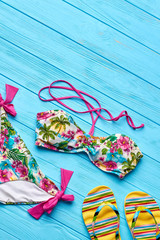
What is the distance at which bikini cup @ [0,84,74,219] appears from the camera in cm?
127

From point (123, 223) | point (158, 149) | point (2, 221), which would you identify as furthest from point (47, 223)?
point (158, 149)

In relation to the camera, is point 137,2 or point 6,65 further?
point 137,2

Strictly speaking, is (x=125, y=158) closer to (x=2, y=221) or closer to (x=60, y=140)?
(x=60, y=140)

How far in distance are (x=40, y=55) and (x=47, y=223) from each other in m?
0.76

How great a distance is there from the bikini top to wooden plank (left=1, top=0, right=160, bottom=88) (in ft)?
1.04

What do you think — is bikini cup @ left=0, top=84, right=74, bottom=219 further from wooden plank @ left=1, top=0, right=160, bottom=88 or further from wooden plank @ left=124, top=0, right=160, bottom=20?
wooden plank @ left=124, top=0, right=160, bottom=20

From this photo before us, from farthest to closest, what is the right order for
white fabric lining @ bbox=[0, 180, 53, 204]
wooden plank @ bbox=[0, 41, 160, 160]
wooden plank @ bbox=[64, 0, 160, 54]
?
wooden plank @ bbox=[64, 0, 160, 54], wooden plank @ bbox=[0, 41, 160, 160], white fabric lining @ bbox=[0, 180, 53, 204]

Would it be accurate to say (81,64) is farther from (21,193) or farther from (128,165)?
(21,193)

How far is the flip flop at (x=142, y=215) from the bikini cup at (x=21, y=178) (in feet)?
0.92

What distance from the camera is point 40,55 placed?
1.42 meters

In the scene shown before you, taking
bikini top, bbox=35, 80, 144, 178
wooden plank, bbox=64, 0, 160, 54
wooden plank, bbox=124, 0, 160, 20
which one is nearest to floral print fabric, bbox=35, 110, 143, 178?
bikini top, bbox=35, 80, 144, 178

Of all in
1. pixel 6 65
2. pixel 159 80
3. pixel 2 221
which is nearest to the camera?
pixel 2 221

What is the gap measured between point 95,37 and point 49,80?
32cm

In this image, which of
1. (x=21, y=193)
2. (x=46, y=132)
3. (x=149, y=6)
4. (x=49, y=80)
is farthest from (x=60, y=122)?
(x=149, y=6)
